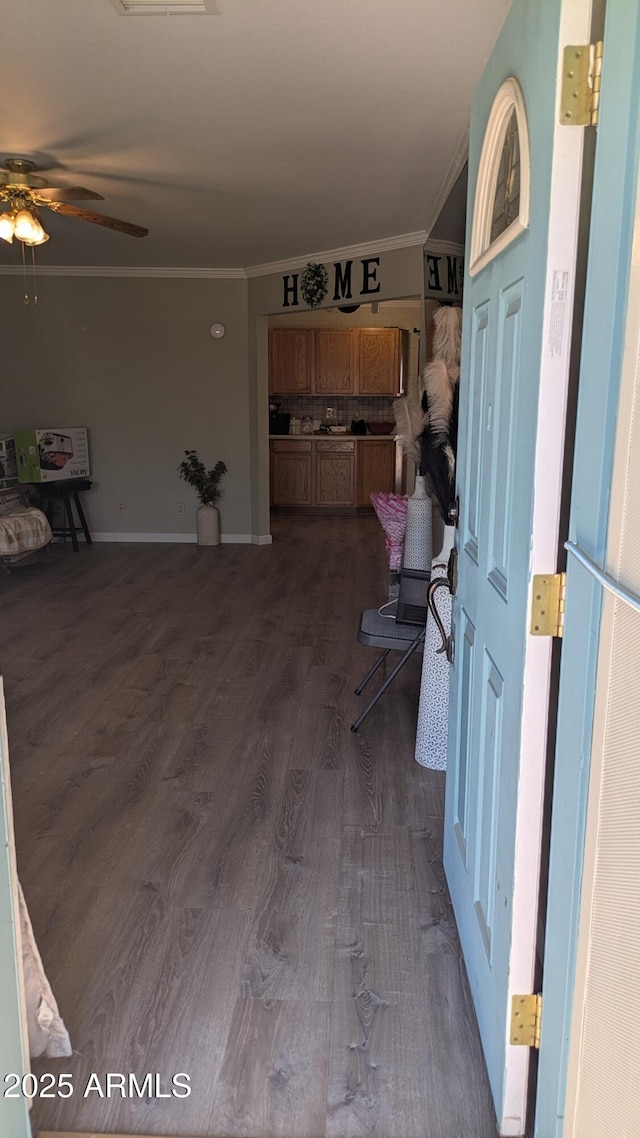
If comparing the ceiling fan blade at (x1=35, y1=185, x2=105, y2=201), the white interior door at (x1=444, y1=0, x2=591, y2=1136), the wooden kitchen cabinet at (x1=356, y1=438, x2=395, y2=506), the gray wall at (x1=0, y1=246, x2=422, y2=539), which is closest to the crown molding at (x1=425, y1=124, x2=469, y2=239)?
the ceiling fan blade at (x1=35, y1=185, x2=105, y2=201)

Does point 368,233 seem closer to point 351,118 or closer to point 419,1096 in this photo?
point 351,118

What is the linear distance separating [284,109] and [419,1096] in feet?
11.1

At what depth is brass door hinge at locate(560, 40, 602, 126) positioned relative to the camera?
1184mm

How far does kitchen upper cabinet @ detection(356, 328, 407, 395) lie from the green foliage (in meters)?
2.74

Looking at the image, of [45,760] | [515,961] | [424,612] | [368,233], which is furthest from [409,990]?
[368,233]

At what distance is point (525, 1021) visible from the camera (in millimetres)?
1472

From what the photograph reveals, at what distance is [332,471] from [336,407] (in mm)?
908

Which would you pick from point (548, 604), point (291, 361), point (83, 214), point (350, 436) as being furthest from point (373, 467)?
point (548, 604)

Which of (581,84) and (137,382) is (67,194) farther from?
(137,382)

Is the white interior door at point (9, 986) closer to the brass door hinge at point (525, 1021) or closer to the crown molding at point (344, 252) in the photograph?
the brass door hinge at point (525, 1021)

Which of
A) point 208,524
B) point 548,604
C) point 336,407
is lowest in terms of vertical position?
point 208,524

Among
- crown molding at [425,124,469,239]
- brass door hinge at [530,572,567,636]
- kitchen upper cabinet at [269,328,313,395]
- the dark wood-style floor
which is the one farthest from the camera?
kitchen upper cabinet at [269,328,313,395]

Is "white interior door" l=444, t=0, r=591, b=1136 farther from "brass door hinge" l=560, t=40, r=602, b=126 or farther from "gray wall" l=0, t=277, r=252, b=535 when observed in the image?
"gray wall" l=0, t=277, r=252, b=535

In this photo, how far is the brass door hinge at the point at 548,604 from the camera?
1.32 m
